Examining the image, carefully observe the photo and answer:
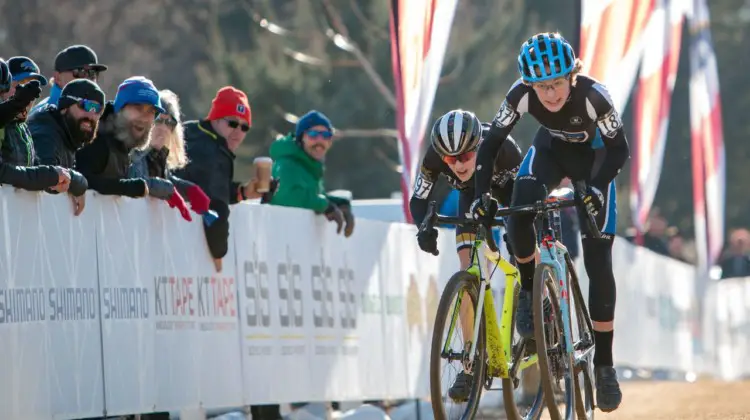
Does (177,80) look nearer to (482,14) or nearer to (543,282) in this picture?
(482,14)

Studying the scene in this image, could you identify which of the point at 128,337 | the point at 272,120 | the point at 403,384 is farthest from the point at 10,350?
the point at 272,120

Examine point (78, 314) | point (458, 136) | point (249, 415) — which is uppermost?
point (458, 136)

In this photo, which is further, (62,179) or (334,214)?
(334,214)

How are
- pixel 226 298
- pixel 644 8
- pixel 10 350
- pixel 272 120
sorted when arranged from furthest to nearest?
pixel 272 120
pixel 644 8
pixel 226 298
pixel 10 350

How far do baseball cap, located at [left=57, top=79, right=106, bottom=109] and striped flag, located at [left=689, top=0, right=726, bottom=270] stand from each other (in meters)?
17.6

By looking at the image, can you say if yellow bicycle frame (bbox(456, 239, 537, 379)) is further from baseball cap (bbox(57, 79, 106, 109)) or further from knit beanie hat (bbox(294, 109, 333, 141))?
knit beanie hat (bbox(294, 109, 333, 141))

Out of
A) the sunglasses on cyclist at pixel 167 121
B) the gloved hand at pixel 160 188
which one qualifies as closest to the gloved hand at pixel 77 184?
the gloved hand at pixel 160 188

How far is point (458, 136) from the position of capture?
843 cm

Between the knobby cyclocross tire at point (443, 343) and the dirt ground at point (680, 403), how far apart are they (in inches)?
103

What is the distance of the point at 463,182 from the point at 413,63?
13.7 ft

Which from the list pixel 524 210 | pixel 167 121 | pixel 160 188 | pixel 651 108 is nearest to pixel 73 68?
pixel 167 121

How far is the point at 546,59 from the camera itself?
8.19 m

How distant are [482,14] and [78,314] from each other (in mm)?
48610

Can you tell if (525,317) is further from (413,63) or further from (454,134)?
(413,63)
